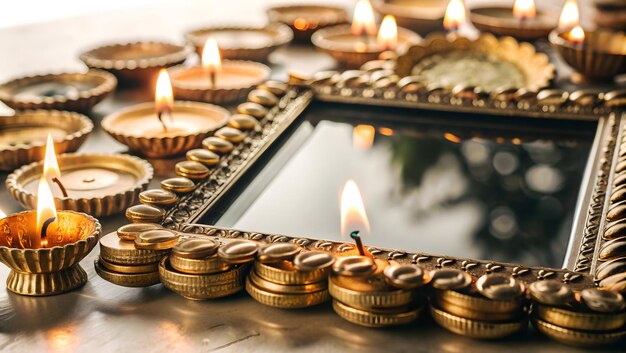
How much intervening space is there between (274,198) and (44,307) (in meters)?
0.37

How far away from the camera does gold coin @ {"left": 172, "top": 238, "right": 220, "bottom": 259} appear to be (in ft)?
3.00

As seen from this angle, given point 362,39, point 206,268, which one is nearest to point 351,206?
point 206,268

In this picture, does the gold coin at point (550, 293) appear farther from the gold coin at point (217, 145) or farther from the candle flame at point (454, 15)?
the candle flame at point (454, 15)

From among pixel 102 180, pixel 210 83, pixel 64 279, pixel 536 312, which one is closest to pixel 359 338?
pixel 536 312

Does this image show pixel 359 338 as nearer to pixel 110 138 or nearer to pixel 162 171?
pixel 162 171

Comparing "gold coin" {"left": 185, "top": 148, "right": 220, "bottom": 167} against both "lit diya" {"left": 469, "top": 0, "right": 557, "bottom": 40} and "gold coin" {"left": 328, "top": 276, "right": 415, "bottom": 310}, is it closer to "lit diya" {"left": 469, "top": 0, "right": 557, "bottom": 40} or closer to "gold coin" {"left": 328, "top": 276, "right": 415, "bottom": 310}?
"gold coin" {"left": 328, "top": 276, "right": 415, "bottom": 310}

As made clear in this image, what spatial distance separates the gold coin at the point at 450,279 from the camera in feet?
2.85

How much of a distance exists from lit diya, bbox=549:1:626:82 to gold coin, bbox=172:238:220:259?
99cm

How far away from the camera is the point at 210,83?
1670mm

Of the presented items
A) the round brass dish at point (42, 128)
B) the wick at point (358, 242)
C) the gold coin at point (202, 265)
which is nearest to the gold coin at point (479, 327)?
the wick at point (358, 242)

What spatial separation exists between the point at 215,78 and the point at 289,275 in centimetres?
83

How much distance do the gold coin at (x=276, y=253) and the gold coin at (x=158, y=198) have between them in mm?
189

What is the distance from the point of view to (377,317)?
87 centimetres

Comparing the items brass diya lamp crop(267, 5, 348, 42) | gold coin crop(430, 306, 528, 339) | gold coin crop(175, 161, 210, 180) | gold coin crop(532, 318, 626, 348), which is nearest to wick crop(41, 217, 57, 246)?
gold coin crop(175, 161, 210, 180)
